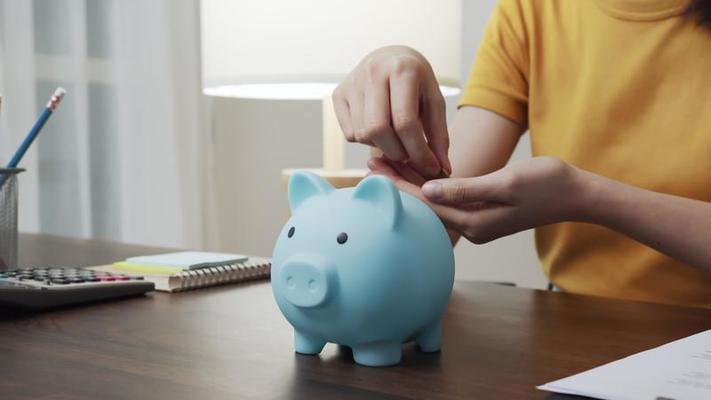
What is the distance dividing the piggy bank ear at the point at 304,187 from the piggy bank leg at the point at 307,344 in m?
0.10

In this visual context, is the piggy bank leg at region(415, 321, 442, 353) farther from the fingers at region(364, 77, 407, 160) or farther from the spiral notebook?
the spiral notebook

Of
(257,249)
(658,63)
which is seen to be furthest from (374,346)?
(257,249)

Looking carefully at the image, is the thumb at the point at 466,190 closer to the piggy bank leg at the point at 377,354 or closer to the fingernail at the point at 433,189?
the fingernail at the point at 433,189

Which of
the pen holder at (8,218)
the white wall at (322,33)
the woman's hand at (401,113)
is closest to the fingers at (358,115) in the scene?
the woman's hand at (401,113)

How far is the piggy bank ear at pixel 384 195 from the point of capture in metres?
0.53

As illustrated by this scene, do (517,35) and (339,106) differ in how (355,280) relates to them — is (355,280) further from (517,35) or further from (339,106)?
(517,35)

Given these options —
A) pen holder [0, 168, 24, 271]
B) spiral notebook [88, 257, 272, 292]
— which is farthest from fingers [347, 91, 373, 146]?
pen holder [0, 168, 24, 271]

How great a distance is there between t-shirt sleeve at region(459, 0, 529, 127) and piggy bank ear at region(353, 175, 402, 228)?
0.68 meters

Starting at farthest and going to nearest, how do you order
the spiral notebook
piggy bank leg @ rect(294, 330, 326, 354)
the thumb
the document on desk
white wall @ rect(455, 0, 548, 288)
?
1. white wall @ rect(455, 0, 548, 288)
2. the spiral notebook
3. the thumb
4. piggy bank leg @ rect(294, 330, 326, 354)
5. the document on desk

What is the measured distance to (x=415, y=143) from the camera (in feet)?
2.12

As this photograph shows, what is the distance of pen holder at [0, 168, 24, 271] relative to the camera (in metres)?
0.85

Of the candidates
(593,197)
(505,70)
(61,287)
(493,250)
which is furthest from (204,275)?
(493,250)

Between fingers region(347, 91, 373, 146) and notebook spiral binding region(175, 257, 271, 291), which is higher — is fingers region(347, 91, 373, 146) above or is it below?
above

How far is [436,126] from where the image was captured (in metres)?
0.70
